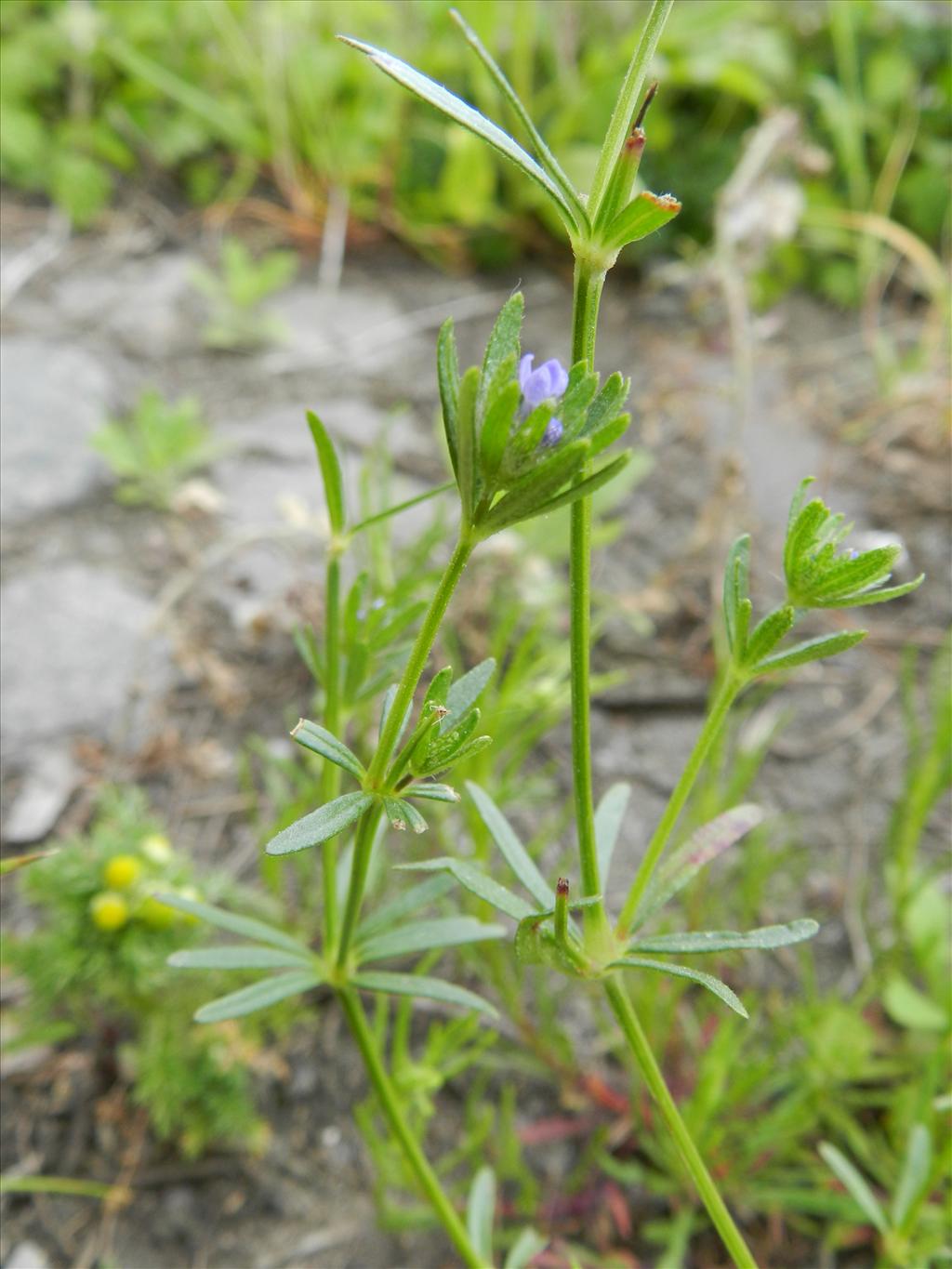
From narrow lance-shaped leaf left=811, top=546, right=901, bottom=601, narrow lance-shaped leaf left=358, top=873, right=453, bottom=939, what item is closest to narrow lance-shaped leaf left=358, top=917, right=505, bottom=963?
narrow lance-shaped leaf left=358, top=873, right=453, bottom=939

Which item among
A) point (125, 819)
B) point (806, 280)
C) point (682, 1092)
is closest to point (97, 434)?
point (125, 819)

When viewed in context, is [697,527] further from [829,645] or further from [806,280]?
[829,645]

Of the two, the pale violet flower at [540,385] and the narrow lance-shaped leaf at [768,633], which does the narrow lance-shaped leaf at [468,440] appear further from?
the narrow lance-shaped leaf at [768,633]

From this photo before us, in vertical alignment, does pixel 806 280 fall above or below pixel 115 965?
above

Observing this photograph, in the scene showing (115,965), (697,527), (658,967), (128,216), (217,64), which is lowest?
(115,965)

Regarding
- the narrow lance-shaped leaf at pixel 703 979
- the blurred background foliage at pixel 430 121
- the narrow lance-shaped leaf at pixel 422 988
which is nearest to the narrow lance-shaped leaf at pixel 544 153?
the narrow lance-shaped leaf at pixel 703 979

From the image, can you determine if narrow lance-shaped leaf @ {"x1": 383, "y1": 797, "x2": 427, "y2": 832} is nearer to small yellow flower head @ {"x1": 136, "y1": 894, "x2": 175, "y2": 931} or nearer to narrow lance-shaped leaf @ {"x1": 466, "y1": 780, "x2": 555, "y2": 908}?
narrow lance-shaped leaf @ {"x1": 466, "y1": 780, "x2": 555, "y2": 908}
